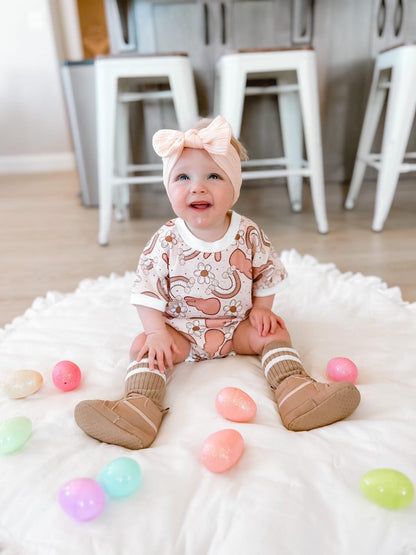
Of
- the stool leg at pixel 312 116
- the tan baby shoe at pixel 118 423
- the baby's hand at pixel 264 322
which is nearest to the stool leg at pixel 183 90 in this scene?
the stool leg at pixel 312 116

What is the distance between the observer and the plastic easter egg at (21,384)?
2.54 ft

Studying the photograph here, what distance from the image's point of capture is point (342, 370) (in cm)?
79

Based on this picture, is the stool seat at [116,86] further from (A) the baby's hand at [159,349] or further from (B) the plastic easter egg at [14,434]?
(B) the plastic easter egg at [14,434]

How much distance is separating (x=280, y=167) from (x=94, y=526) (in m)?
2.10

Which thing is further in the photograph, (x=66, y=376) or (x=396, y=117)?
(x=396, y=117)

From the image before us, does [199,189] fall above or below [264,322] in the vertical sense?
above

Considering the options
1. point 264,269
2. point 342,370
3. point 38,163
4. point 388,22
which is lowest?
point 38,163

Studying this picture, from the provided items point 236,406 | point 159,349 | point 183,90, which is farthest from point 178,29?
point 236,406

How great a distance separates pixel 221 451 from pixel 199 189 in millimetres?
387

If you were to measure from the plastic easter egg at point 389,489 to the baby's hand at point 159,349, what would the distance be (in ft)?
1.18

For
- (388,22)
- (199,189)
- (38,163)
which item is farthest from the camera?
(38,163)

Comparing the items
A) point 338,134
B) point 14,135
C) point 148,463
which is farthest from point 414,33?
point 14,135

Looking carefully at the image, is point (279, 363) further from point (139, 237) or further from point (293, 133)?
point (293, 133)

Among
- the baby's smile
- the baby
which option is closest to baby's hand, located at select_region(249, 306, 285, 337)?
the baby
